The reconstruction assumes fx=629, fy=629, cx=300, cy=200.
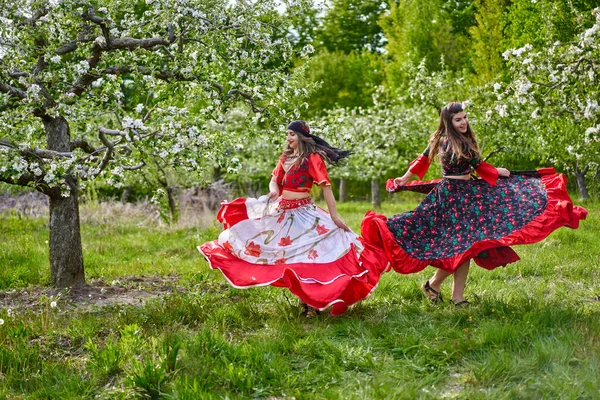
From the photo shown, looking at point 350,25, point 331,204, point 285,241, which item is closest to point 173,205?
point 285,241

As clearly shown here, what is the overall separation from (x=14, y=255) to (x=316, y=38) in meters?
29.5

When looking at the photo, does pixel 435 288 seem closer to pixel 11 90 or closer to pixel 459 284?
pixel 459 284

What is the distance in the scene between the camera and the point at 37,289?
794 centimetres

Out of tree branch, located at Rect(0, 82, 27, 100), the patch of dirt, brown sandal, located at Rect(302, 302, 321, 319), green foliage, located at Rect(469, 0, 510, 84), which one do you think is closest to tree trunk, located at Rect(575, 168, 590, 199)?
green foliage, located at Rect(469, 0, 510, 84)

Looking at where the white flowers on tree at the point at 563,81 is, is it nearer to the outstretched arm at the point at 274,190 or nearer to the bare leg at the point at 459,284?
the bare leg at the point at 459,284

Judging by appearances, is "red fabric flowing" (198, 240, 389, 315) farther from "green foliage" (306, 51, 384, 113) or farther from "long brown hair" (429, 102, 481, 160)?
"green foliage" (306, 51, 384, 113)

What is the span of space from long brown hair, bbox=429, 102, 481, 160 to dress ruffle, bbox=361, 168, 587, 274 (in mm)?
749

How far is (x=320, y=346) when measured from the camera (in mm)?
5031

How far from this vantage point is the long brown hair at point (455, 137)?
6.12m

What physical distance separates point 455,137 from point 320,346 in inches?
99.6

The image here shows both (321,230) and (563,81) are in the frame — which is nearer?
Answer: (321,230)

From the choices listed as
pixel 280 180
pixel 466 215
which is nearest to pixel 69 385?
pixel 280 180

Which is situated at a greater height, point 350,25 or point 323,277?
point 350,25

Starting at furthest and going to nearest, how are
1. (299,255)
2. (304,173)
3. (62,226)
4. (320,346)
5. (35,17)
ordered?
1. (62,226)
2. (35,17)
3. (304,173)
4. (299,255)
5. (320,346)
